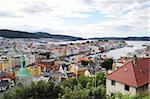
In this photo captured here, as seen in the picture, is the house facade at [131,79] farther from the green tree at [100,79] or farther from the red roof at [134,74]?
the green tree at [100,79]

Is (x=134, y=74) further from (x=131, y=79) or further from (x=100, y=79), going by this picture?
(x=100, y=79)

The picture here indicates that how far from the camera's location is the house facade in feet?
16.2

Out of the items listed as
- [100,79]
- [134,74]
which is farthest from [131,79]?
[100,79]

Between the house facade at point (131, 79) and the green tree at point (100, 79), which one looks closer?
the house facade at point (131, 79)

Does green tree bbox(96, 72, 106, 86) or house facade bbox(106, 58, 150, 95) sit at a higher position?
house facade bbox(106, 58, 150, 95)

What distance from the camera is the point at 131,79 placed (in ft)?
16.6

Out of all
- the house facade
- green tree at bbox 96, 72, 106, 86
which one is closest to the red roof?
the house facade

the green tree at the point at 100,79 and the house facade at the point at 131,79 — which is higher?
the house facade at the point at 131,79

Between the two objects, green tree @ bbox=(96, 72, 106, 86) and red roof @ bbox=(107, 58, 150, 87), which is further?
green tree @ bbox=(96, 72, 106, 86)

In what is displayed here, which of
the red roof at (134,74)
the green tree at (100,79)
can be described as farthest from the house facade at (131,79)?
the green tree at (100,79)

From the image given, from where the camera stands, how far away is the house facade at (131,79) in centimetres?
492

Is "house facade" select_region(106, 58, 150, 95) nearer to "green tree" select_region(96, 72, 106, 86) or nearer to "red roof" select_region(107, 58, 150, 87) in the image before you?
"red roof" select_region(107, 58, 150, 87)

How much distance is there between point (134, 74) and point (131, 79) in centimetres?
12

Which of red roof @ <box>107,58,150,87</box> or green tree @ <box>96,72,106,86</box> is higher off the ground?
red roof @ <box>107,58,150,87</box>
